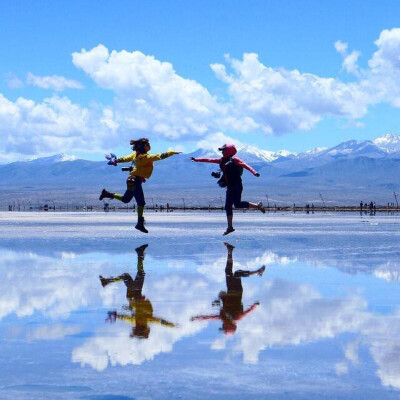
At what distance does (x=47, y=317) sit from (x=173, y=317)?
3.81ft

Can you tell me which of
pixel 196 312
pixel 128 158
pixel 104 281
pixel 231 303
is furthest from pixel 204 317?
pixel 128 158

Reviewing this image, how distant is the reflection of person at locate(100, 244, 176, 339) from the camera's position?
255 inches

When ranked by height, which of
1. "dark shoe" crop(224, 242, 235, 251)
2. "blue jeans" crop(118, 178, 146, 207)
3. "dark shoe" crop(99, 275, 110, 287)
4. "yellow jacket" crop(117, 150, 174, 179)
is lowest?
"dark shoe" crop(224, 242, 235, 251)

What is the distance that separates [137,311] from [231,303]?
43.9 inches

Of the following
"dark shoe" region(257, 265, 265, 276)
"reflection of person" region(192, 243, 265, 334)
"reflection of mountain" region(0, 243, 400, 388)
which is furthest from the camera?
"dark shoe" region(257, 265, 265, 276)

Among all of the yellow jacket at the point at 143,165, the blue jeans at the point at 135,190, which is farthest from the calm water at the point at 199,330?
the yellow jacket at the point at 143,165

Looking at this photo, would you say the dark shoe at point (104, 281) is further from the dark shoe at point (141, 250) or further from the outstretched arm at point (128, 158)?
the outstretched arm at point (128, 158)

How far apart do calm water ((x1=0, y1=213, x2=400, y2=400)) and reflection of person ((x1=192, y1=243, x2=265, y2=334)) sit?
15mm

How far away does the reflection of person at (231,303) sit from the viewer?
6863 mm

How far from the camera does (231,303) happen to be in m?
8.09

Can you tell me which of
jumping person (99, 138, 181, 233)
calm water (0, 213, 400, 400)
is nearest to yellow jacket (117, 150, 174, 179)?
jumping person (99, 138, 181, 233)

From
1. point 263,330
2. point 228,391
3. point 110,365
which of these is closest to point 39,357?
point 110,365

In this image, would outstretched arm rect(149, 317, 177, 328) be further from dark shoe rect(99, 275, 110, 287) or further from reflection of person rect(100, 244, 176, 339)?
dark shoe rect(99, 275, 110, 287)

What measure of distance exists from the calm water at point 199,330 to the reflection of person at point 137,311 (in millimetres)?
11
